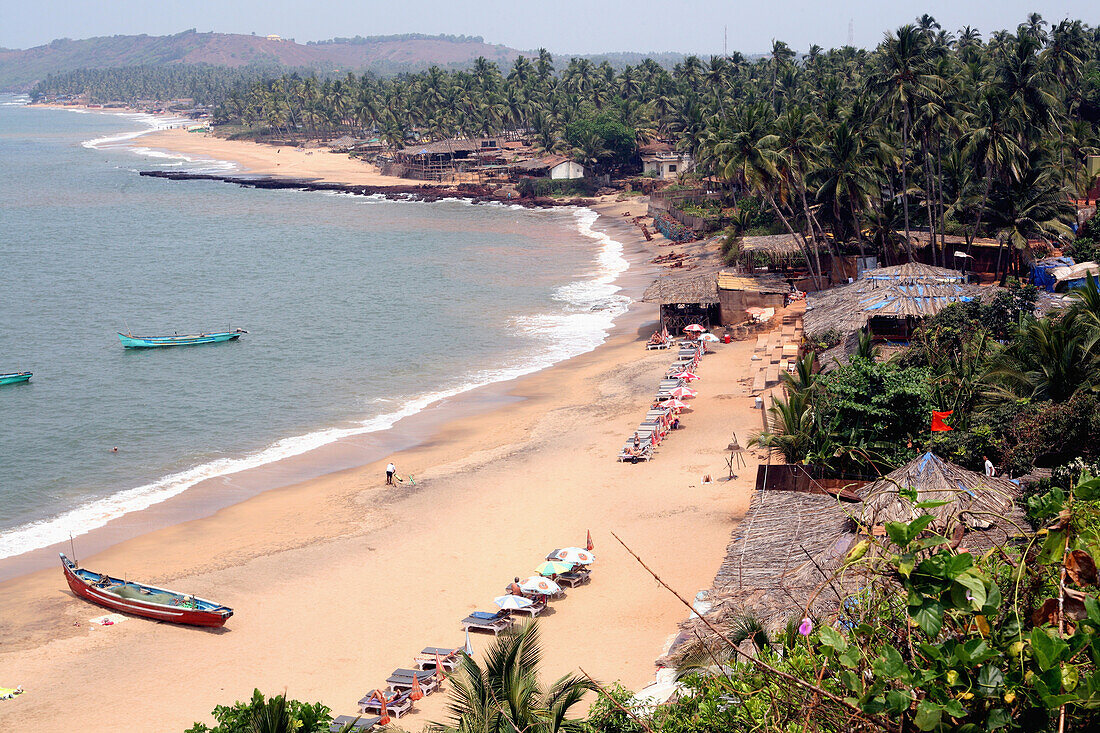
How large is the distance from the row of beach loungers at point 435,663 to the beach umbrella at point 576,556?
3 centimetres

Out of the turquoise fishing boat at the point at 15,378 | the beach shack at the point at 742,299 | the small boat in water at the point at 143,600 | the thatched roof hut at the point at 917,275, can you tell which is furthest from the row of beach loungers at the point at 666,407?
the turquoise fishing boat at the point at 15,378

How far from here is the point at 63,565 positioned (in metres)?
21.5

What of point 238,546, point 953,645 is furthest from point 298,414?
point 953,645

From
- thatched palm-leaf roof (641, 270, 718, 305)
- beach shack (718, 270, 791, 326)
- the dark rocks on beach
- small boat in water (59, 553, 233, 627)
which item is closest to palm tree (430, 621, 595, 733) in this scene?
small boat in water (59, 553, 233, 627)

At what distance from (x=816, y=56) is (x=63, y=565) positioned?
75.4 m

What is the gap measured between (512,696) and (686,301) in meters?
29.1

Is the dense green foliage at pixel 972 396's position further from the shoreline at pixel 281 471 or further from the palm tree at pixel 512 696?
the shoreline at pixel 281 471

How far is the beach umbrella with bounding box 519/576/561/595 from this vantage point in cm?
1852

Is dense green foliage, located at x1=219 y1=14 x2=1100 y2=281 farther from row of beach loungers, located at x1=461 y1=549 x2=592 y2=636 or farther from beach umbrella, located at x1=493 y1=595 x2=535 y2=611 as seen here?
beach umbrella, located at x1=493 y1=595 x2=535 y2=611

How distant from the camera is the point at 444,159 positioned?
99.8m

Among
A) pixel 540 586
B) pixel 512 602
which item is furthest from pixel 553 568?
pixel 512 602

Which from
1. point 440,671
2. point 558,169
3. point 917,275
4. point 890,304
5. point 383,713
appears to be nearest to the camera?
point 383,713

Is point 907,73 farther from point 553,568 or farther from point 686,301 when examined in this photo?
point 553,568

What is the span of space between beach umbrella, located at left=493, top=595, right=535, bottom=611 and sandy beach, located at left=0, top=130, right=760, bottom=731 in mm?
704
